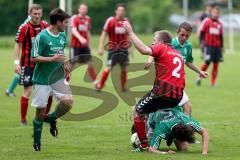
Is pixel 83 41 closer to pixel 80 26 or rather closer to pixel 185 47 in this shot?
pixel 80 26

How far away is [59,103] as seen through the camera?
10.3 meters

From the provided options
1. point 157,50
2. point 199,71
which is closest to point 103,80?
point 199,71

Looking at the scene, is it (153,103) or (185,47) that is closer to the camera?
(153,103)

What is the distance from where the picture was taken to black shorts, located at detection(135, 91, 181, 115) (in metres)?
9.37

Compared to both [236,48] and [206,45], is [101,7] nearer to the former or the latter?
[236,48]

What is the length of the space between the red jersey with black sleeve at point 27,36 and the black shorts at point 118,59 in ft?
19.4

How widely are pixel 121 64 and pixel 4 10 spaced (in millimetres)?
36713

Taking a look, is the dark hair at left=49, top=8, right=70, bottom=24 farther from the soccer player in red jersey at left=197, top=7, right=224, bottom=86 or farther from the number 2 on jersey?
the soccer player in red jersey at left=197, top=7, right=224, bottom=86

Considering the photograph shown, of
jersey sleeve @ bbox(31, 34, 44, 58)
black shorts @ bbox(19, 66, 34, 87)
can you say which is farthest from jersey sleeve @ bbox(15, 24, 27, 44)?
jersey sleeve @ bbox(31, 34, 44, 58)

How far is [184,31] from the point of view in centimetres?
1023

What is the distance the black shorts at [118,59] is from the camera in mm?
18031

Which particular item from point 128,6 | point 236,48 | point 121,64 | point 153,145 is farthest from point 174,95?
point 128,6

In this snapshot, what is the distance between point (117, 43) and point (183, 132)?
9073 mm

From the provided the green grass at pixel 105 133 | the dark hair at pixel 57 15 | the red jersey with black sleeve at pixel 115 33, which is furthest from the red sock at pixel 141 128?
the red jersey with black sleeve at pixel 115 33
